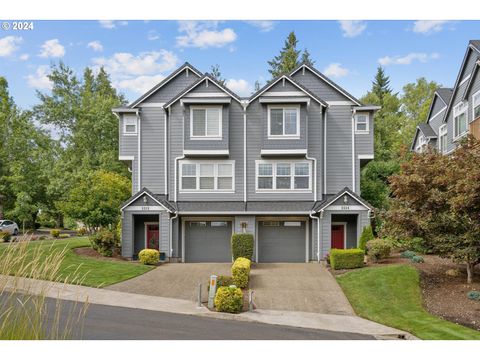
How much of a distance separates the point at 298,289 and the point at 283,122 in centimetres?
1000

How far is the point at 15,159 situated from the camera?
4069cm

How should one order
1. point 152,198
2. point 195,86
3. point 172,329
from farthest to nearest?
point 195,86 → point 152,198 → point 172,329

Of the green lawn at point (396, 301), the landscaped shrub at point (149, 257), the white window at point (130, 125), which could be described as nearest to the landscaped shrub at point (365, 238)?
the green lawn at point (396, 301)

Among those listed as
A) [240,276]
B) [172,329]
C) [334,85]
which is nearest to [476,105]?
[334,85]

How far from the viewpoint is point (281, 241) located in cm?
2383

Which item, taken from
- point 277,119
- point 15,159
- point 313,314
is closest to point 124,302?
point 313,314

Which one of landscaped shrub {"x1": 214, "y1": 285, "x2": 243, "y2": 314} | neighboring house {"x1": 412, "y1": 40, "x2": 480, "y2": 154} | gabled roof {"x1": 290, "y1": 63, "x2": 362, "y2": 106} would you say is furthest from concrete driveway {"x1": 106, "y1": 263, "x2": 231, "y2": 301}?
gabled roof {"x1": 290, "y1": 63, "x2": 362, "y2": 106}

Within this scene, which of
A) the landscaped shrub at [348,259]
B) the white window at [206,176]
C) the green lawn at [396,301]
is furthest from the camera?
the white window at [206,176]

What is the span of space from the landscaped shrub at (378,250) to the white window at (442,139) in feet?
38.3

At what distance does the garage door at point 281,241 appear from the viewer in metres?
23.7

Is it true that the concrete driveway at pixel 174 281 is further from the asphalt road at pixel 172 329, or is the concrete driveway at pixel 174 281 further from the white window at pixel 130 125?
the white window at pixel 130 125

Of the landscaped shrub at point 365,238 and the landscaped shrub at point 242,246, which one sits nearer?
the landscaped shrub at point 365,238

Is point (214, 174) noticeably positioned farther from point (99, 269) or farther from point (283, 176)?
point (99, 269)

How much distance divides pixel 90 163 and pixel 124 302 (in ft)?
91.0
